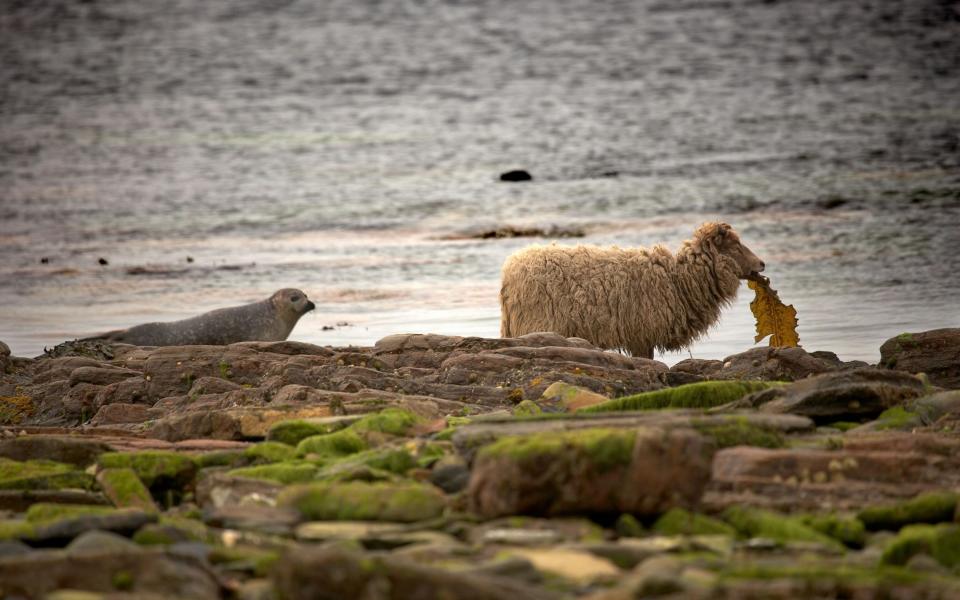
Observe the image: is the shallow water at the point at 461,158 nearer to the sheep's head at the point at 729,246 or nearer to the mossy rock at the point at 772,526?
the sheep's head at the point at 729,246

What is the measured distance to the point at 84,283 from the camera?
85.6ft

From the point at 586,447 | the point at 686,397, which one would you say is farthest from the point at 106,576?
the point at 686,397

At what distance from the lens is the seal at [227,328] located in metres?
16.8

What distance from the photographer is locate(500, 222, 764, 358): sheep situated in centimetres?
1488

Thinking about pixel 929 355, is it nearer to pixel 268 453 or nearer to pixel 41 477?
pixel 268 453

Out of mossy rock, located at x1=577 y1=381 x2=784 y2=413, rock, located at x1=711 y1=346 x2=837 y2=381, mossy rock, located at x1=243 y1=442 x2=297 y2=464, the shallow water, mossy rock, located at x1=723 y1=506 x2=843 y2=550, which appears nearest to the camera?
mossy rock, located at x1=723 y1=506 x2=843 y2=550

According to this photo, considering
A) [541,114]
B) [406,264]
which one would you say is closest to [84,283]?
[406,264]

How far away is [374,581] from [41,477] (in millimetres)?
3445

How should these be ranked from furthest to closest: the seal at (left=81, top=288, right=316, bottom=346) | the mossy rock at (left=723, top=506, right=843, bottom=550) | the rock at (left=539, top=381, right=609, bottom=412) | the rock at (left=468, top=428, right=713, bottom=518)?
the seal at (left=81, top=288, right=316, bottom=346) → the rock at (left=539, top=381, right=609, bottom=412) → the rock at (left=468, top=428, right=713, bottom=518) → the mossy rock at (left=723, top=506, right=843, bottom=550)

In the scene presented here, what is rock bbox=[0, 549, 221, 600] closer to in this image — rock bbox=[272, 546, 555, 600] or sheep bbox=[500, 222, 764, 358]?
rock bbox=[272, 546, 555, 600]

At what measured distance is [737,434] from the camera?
26.1 ft

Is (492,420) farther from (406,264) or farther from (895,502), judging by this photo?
(406,264)

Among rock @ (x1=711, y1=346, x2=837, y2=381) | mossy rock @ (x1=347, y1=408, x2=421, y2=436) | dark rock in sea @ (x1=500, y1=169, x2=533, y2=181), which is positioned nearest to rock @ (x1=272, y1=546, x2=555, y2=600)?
mossy rock @ (x1=347, y1=408, x2=421, y2=436)

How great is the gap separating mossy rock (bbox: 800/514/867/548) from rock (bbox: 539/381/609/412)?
354cm
